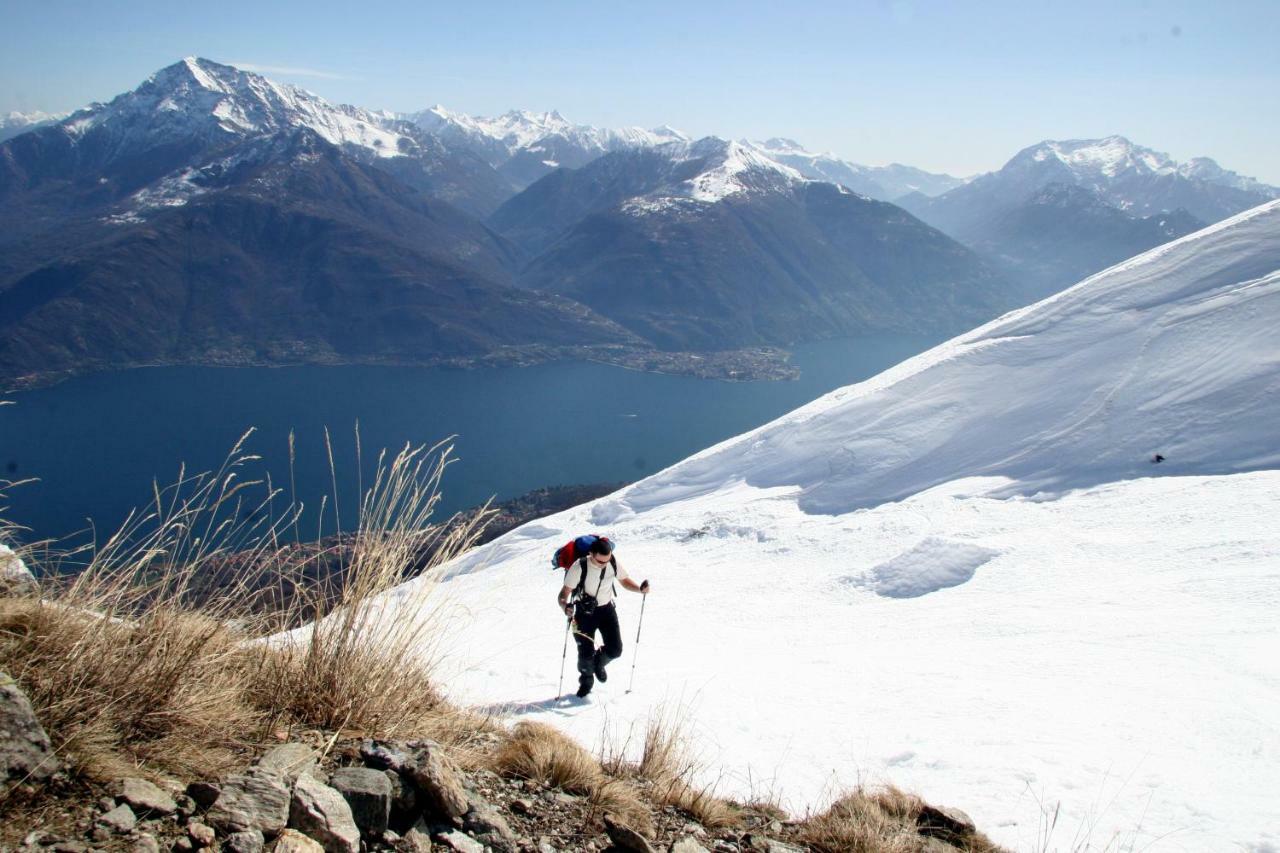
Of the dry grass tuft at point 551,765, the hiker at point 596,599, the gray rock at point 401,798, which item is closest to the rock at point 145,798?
the gray rock at point 401,798

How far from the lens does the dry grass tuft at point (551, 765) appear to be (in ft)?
11.4

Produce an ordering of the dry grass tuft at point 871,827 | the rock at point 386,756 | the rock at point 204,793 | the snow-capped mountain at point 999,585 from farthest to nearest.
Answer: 1. the snow-capped mountain at point 999,585
2. the dry grass tuft at point 871,827
3. the rock at point 386,756
4. the rock at point 204,793

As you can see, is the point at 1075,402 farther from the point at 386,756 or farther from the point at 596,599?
the point at 386,756

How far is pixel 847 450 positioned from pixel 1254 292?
9.76 metres

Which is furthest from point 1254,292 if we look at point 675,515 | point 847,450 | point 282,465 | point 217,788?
point 282,465

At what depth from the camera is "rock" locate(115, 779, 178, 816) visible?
2.29 metres

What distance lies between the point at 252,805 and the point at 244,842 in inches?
7.1

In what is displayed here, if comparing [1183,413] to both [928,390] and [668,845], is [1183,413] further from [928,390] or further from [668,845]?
[668,845]

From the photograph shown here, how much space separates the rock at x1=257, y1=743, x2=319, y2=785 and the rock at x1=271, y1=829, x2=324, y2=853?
257mm

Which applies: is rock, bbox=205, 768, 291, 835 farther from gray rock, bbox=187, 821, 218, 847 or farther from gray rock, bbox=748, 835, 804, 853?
gray rock, bbox=748, 835, 804, 853

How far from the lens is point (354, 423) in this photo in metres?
96.4

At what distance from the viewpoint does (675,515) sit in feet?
61.6

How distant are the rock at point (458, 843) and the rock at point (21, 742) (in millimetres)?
1277

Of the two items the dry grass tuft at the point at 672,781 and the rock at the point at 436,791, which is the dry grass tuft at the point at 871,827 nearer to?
the dry grass tuft at the point at 672,781
